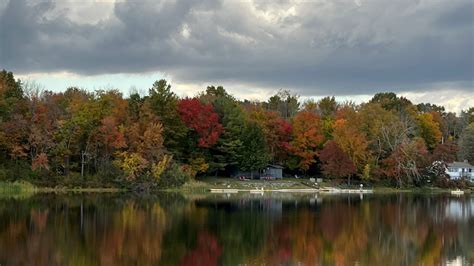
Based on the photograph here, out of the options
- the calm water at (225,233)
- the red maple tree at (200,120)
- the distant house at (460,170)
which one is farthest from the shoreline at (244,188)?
the distant house at (460,170)

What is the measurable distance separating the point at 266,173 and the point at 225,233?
53.1 m

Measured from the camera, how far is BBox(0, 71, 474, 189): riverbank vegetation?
228 ft

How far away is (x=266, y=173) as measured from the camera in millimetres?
88938

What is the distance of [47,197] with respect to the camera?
59344 millimetres

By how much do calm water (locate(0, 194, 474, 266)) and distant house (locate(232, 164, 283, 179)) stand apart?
2844 cm

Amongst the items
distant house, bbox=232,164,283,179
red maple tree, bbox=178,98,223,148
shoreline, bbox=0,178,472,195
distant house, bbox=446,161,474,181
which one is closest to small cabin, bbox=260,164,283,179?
distant house, bbox=232,164,283,179

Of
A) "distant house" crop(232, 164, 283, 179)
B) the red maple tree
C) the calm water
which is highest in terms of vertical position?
the red maple tree

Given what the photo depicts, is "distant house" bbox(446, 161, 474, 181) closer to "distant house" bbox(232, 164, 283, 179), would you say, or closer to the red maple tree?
"distant house" bbox(232, 164, 283, 179)

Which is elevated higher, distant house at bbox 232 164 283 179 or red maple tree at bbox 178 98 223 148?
red maple tree at bbox 178 98 223 148

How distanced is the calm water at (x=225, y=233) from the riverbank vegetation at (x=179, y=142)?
11.9 m

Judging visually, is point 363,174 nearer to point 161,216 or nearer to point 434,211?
point 434,211

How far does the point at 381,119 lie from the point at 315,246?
203 feet

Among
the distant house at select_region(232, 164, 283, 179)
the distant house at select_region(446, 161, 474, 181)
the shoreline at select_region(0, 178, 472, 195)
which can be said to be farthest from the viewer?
the distant house at select_region(446, 161, 474, 181)

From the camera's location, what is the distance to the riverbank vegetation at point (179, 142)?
6956 centimetres
